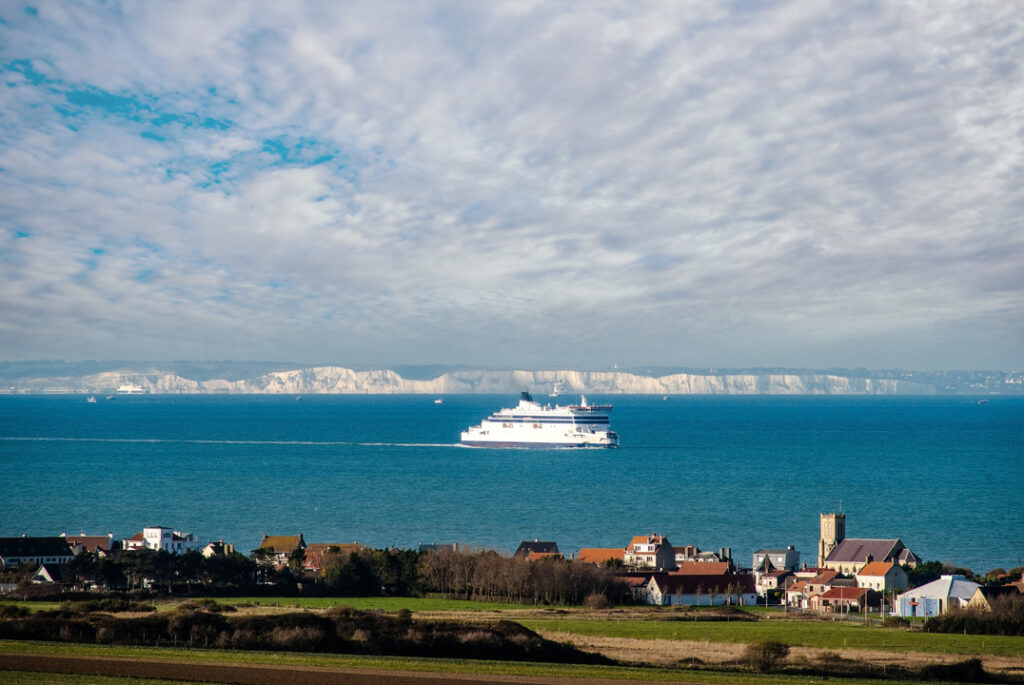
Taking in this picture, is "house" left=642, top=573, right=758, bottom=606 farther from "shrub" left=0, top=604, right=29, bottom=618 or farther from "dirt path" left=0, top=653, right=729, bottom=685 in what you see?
"shrub" left=0, top=604, right=29, bottom=618

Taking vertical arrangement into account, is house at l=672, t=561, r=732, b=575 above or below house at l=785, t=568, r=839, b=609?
above

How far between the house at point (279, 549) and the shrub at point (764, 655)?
22715mm

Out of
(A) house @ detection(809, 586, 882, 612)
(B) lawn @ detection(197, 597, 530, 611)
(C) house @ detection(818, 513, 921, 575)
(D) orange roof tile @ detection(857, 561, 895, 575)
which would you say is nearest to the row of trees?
(B) lawn @ detection(197, 597, 530, 611)

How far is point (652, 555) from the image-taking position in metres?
43.7

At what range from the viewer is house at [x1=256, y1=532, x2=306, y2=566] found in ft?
135

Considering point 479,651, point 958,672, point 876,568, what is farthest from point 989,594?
point 479,651

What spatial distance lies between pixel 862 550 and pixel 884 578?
4886 millimetres

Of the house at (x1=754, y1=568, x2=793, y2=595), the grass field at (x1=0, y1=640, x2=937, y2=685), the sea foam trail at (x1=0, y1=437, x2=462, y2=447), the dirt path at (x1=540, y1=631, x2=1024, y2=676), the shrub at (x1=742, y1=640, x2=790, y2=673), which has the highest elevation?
the grass field at (x1=0, y1=640, x2=937, y2=685)

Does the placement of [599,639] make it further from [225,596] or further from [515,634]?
[225,596]

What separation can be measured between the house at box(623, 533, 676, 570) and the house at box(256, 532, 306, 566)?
1429cm

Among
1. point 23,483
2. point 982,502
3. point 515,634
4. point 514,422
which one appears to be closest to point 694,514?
point 982,502

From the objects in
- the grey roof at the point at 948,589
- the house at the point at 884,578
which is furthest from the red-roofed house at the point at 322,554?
the grey roof at the point at 948,589

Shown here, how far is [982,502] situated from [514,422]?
69308mm

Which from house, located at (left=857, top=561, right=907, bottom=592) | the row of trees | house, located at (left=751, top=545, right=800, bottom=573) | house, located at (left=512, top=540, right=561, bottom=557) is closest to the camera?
the row of trees
